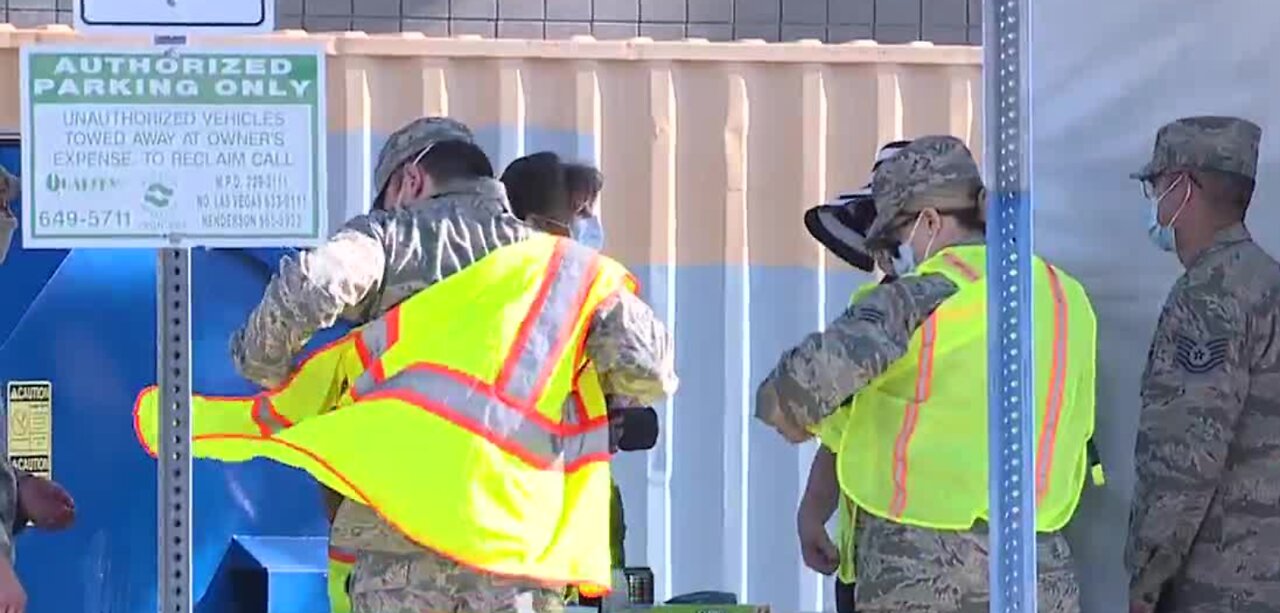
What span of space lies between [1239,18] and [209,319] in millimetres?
2032

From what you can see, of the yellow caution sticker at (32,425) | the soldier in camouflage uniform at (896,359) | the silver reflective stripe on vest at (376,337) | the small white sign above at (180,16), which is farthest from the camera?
the yellow caution sticker at (32,425)

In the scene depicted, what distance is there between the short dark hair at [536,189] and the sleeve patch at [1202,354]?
4.39ft

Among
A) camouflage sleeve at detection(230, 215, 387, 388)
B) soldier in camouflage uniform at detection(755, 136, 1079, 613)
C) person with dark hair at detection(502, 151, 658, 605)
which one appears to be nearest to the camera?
camouflage sleeve at detection(230, 215, 387, 388)

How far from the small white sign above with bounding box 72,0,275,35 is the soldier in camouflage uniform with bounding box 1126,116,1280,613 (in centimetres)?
172

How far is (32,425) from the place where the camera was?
396 centimetres

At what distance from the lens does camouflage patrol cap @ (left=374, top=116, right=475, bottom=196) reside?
3348mm

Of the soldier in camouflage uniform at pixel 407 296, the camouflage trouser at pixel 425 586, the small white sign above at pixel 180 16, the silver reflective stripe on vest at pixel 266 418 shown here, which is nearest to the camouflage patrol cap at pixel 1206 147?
the soldier in camouflage uniform at pixel 407 296

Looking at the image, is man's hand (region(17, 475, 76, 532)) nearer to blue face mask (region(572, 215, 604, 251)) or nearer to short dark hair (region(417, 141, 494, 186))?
short dark hair (region(417, 141, 494, 186))

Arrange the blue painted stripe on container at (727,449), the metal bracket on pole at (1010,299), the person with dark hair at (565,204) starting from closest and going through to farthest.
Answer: the metal bracket on pole at (1010,299) → the person with dark hair at (565,204) → the blue painted stripe on container at (727,449)

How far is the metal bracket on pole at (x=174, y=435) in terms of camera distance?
2.75 metres

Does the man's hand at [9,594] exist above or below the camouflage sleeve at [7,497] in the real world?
below

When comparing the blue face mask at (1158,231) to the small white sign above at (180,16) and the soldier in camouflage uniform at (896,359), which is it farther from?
the small white sign above at (180,16)

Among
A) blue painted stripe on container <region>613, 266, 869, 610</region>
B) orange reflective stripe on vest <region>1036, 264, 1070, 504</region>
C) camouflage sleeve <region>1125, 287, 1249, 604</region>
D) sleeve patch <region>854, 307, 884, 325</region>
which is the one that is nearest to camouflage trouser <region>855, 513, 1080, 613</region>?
orange reflective stripe on vest <region>1036, 264, 1070, 504</region>

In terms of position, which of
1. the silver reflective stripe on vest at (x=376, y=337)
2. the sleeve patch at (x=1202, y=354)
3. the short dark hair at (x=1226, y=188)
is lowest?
the sleeve patch at (x=1202, y=354)
